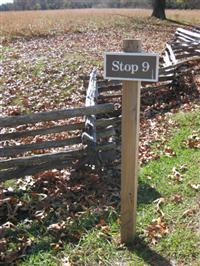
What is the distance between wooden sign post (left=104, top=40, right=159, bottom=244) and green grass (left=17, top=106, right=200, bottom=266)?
0.21m

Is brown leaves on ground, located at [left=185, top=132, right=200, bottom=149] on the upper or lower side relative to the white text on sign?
lower

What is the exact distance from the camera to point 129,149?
153 inches

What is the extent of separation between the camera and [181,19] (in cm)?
3089

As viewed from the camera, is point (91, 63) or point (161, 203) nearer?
point (161, 203)

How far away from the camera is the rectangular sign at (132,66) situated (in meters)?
3.57

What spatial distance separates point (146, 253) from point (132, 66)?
177cm

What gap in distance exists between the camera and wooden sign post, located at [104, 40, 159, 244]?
3.60 metres

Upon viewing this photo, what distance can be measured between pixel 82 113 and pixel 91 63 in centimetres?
800

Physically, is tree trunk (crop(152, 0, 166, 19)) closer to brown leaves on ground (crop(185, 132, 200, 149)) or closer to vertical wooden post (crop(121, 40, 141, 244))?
brown leaves on ground (crop(185, 132, 200, 149))

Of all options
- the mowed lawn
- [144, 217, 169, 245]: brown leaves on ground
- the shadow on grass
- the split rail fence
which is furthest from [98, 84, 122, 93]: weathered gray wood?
the shadow on grass

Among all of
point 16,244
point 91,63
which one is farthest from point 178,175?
point 91,63

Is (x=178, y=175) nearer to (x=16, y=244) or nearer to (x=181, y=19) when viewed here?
(x=16, y=244)

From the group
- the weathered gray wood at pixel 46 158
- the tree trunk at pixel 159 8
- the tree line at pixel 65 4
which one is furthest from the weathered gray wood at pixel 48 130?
the tree line at pixel 65 4

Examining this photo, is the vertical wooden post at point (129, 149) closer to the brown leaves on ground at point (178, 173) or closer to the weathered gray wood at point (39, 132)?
the brown leaves on ground at point (178, 173)
